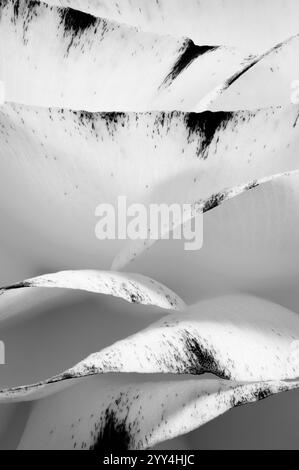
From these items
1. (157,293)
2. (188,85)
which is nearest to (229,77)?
(188,85)

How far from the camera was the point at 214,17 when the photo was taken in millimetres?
477

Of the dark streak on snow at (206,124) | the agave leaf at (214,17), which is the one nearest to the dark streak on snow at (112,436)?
the dark streak on snow at (206,124)

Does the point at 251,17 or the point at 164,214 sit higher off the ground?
the point at 251,17

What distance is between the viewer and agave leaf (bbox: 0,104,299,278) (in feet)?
1.08

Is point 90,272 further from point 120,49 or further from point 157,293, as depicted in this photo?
point 120,49

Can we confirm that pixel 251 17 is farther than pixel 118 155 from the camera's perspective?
Yes

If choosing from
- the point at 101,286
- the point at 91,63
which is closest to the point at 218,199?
the point at 101,286

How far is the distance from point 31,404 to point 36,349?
0.11ft

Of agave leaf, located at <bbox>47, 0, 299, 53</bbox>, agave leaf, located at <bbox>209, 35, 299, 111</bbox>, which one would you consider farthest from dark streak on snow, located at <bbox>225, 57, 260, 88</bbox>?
agave leaf, located at <bbox>47, 0, 299, 53</bbox>

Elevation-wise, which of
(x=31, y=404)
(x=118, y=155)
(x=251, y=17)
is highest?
(x=251, y=17)

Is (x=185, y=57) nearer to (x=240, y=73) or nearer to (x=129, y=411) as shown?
(x=240, y=73)

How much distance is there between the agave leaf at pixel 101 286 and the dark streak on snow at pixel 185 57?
0.14m

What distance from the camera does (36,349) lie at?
12.4 inches

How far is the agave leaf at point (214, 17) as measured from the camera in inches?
18.5
